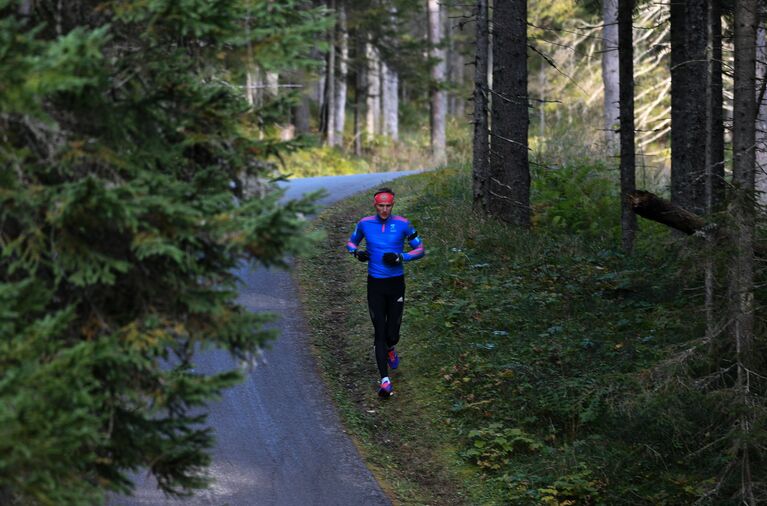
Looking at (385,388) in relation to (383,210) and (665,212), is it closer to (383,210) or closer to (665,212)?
(383,210)

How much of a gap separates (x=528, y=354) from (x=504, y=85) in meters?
6.20

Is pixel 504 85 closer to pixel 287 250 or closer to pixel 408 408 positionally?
pixel 408 408

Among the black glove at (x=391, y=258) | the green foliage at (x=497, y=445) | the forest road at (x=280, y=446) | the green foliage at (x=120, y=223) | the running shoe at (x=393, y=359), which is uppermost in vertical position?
the green foliage at (x=120, y=223)

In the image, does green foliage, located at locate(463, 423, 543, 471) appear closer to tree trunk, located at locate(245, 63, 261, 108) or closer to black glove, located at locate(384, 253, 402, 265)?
black glove, located at locate(384, 253, 402, 265)

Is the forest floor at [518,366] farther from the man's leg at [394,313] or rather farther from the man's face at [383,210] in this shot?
the man's face at [383,210]

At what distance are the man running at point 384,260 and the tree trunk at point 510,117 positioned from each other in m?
5.41

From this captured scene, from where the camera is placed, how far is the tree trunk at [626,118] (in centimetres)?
1418

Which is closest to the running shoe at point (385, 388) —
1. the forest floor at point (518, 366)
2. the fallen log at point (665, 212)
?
the forest floor at point (518, 366)

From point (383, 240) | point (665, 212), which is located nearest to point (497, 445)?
point (383, 240)

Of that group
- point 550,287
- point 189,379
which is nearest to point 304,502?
point 189,379

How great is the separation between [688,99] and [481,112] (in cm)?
353

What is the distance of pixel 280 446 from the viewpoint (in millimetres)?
8797

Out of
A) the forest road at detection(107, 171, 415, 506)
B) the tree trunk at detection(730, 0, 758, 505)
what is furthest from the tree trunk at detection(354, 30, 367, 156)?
the tree trunk at detection(730, 0, 758, 505)

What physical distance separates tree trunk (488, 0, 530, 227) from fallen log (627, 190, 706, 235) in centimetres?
557
